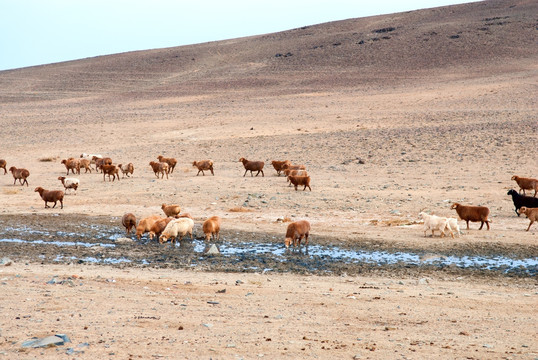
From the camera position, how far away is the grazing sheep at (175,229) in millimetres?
15547

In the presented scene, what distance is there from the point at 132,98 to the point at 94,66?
27461 mm

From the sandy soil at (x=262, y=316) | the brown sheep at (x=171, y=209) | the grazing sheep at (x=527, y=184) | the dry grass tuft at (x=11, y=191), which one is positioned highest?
the grazing sheep at (x=527, y=184)

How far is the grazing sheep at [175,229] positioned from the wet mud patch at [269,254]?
0.64 ft

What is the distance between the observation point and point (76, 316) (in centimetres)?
888

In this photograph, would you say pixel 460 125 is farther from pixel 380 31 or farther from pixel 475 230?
pixel 380 31

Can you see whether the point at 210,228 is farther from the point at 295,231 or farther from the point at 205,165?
the point at 205,165

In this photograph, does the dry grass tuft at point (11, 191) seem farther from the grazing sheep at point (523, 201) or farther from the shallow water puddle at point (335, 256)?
the grazing sheep at point (523, 201)

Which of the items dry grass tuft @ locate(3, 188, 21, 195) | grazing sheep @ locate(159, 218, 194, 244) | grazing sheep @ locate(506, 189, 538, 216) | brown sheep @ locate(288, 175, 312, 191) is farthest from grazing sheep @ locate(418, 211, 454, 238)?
dry grass tuft @ locate(3, 188, 21, 195)

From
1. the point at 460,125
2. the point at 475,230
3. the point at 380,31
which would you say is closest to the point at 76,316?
the point at 475,230

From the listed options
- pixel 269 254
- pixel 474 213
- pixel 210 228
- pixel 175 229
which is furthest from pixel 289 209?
pixel 269 254

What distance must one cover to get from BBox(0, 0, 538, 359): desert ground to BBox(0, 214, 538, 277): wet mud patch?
110mm

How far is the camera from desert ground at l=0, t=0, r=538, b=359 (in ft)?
27.8

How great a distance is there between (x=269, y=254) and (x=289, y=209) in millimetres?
5851

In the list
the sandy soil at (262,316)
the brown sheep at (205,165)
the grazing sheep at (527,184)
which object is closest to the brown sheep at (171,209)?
the sandy soil at (262,316)
